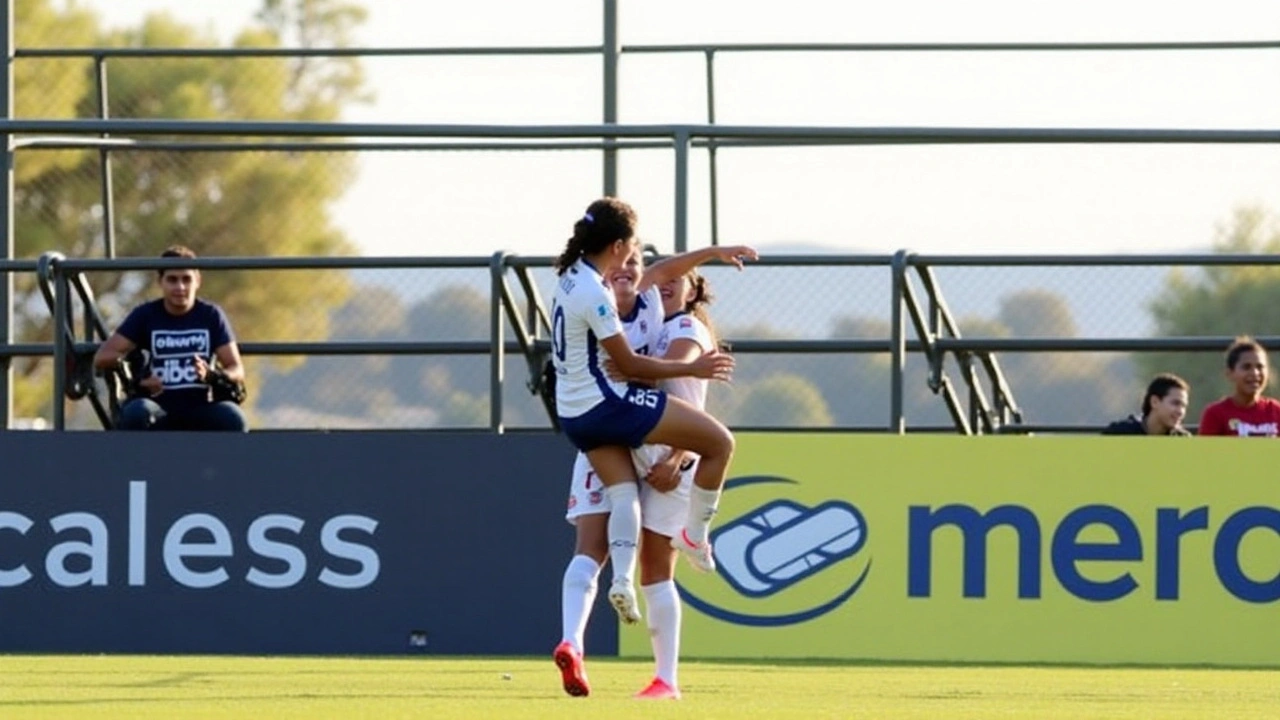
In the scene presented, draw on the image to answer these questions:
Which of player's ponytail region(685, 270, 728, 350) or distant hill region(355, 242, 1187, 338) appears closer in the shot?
player's ponytail region(685, 270, 728, 350)

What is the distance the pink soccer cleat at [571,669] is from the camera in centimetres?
984

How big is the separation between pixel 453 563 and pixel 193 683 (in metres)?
3.16

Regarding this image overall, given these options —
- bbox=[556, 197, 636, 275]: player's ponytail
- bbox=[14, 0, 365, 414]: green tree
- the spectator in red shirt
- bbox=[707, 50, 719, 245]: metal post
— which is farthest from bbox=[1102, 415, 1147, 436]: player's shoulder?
bbox=[14, 0, 365, 414]: green tree

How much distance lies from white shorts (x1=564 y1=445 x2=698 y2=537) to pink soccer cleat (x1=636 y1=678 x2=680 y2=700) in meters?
0.58

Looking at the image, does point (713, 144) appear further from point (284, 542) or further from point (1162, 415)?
point (284, 542)

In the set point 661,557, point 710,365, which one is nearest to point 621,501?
point 661,557

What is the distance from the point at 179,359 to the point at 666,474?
15.5 feet

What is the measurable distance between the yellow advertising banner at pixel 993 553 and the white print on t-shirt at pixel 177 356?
2.61 metres

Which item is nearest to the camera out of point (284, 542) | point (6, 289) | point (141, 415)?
point (284, 542)

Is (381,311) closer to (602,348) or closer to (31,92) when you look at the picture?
(602,348)

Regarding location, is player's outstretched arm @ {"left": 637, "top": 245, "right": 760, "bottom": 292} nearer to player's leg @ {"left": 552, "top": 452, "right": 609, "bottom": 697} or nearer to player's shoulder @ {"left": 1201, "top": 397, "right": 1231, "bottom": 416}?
player's leg @ {"left": 552, "top": 452, "right": 609, "bottom": 697}

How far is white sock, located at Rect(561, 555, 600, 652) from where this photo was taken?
10.1 metres

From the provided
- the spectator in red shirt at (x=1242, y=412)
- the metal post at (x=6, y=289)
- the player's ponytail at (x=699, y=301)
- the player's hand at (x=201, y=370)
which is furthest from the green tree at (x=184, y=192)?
the player's ponytail at (x=699, y=301)

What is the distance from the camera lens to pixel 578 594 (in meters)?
10.2
